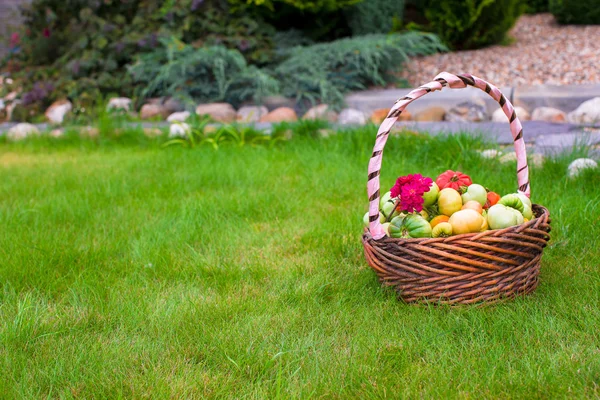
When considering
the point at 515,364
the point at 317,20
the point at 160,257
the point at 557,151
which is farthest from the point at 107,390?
the point at 317,20

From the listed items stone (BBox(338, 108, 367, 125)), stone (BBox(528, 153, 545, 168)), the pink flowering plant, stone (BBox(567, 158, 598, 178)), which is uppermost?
the pink flowering plant

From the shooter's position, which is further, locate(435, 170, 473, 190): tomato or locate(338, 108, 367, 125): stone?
locate(338, 108, 367, 125): stone

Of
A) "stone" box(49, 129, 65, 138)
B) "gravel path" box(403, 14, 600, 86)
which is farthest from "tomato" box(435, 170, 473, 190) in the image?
"stone" box(49, 129, 65, 138)

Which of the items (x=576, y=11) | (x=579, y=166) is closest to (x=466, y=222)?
(x=579, y=166)

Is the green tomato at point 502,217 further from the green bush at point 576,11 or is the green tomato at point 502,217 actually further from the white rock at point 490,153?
the green bush at point 576,11

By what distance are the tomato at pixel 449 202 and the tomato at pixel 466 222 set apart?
3.1 inches

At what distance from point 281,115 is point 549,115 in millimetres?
2227

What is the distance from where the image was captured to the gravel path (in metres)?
5.66

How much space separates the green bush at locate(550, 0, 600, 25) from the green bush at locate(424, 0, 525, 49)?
673 mm

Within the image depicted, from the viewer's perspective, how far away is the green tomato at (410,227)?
6.28 feet

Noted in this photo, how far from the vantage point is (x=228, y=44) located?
6141mm

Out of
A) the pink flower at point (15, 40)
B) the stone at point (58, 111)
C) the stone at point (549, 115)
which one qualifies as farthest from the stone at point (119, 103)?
the stone at point (549, 115)

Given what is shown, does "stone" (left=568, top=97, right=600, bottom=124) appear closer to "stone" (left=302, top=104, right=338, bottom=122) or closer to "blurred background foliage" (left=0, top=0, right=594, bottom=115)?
"blurred background foliage" (left=0, top=0, right=594, bottom=115)

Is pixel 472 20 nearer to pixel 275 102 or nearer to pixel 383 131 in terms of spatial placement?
pixel 275 102
